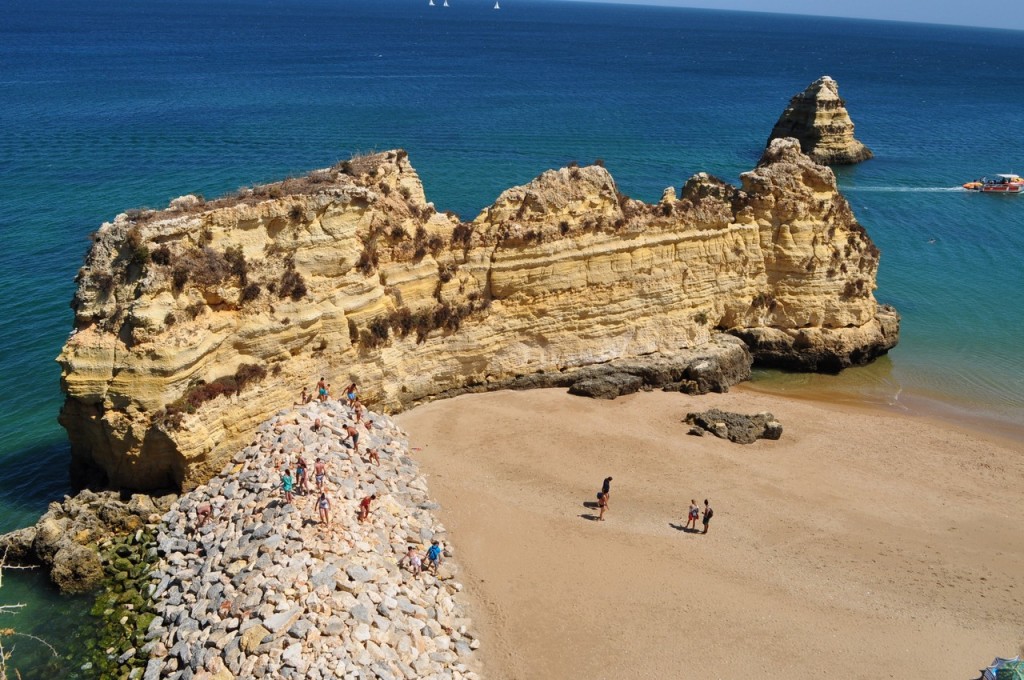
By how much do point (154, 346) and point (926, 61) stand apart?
18842 cm

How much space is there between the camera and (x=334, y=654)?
15.2m

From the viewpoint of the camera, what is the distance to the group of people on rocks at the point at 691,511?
818 inches

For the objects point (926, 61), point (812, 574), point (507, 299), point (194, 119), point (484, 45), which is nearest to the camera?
point (812, 574)

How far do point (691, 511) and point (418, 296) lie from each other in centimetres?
1098

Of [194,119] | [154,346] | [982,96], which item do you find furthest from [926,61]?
[154,346]

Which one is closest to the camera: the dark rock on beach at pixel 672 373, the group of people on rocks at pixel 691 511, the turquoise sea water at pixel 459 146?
the group of people on rocks at pixel 691 511

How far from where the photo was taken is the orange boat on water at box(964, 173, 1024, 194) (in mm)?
59500

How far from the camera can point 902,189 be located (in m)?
60.0

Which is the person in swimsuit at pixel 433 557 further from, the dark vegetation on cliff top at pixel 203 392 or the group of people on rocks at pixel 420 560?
the dark vegetation on cliff top at pixel 203 392

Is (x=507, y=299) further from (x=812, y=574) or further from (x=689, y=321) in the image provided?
(x=812, y=574)

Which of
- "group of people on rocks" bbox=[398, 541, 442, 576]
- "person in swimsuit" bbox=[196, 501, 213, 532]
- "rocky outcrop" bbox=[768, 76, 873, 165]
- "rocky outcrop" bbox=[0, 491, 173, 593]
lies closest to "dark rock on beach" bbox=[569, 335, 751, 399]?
"group of people on rocks" bbox=[398, 541, 442, 576]

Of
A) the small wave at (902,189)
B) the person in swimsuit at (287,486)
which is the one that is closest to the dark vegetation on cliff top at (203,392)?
the person in swimsuit at (287,486)

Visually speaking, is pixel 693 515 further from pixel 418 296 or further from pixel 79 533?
pixel 79 533

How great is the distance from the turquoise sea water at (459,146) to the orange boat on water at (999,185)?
5.41 ft
